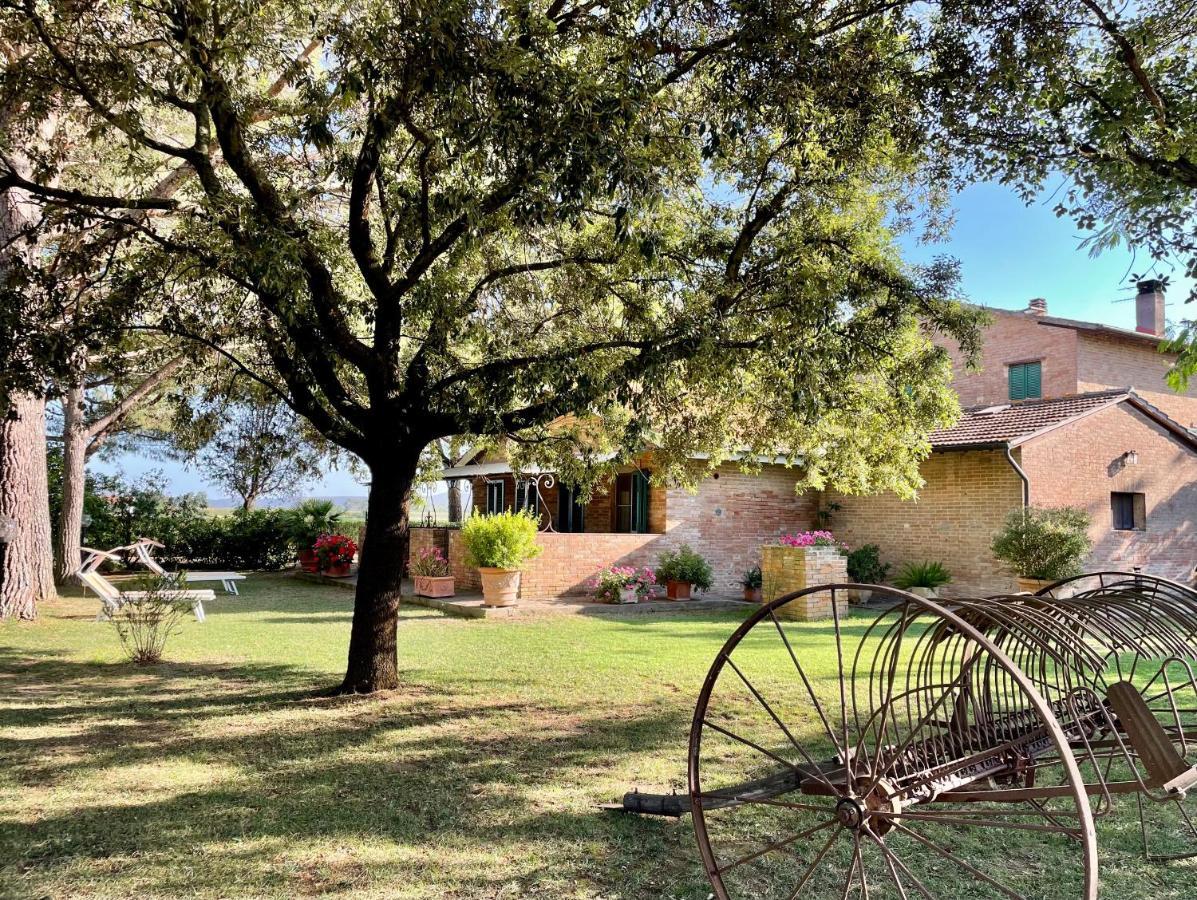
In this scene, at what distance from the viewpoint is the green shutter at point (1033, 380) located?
978 inches

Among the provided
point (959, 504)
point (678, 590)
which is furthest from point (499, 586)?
point (959, 504)

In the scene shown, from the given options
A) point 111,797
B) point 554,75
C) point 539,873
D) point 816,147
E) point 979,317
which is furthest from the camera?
point 979,317

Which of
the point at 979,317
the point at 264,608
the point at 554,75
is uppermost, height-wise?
the point at 554,75

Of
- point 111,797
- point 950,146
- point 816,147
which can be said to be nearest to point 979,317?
point 950,146

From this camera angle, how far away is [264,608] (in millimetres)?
14703

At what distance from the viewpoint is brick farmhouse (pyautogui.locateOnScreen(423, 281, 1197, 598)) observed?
16.5 metres

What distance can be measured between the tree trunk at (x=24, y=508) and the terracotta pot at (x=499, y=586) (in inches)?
287

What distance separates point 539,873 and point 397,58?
517 centimetres

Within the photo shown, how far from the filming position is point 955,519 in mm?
17266

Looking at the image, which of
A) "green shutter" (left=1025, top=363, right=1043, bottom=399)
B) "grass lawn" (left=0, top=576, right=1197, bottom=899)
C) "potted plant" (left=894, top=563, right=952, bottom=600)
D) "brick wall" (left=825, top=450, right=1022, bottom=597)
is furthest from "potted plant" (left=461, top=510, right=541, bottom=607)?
"green shutter" (left=1025, top=363, right=1043, bottom=399)

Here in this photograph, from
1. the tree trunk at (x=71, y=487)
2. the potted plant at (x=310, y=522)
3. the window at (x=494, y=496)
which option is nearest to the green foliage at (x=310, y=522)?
the potted plant at (x=310, y=522)

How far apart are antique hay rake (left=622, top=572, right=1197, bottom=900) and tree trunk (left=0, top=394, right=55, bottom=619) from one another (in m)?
12.2

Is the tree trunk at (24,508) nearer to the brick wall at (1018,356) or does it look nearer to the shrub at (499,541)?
the shrub at (499,541)

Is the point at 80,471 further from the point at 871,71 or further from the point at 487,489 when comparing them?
the point at 871,71
